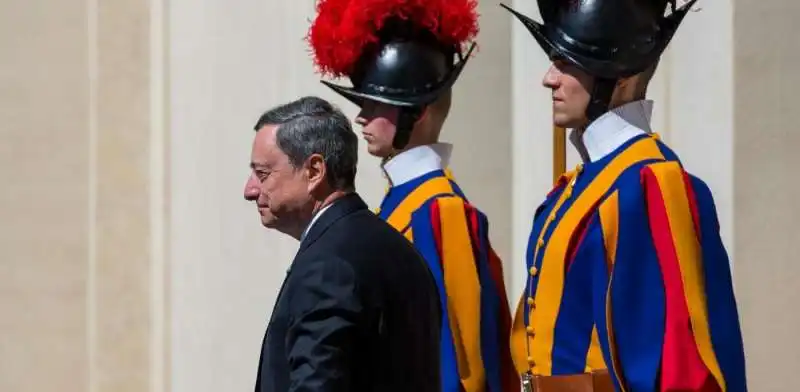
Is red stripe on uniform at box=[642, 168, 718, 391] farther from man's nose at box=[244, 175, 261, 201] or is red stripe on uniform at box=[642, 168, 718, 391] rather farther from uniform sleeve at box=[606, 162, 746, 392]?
man's nose at box=[244, 175, 261, 201]

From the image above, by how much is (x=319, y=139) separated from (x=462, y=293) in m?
1.26

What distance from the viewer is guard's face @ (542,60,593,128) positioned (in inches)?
171

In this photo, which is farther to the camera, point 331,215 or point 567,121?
point 567,121

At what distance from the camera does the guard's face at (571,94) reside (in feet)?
14.3

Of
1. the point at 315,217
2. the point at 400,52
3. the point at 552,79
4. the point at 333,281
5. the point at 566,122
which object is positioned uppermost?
the point at 400,52

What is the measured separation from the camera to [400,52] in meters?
5.21

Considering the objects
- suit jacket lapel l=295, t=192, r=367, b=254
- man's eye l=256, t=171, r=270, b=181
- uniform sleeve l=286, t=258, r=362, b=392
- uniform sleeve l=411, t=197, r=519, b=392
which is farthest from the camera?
uniform sleeve l=411, t=197, r=519, b=392

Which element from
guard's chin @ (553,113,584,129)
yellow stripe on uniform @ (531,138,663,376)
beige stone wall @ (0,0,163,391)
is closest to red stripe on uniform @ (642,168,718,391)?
yellow stripe on uniform @ (531,138,663,376)

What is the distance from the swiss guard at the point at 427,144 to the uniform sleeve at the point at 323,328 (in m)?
1.40

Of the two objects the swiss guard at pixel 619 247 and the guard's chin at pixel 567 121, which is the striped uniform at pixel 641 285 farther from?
the guard's chin at pixel 567 121

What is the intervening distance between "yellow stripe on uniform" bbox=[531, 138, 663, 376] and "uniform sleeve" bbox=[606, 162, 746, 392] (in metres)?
0.12

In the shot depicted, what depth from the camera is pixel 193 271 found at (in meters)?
7.20

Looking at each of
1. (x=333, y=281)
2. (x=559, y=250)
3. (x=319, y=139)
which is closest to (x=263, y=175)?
(x=319, y=139)

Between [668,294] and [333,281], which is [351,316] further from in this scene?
[668,294]
